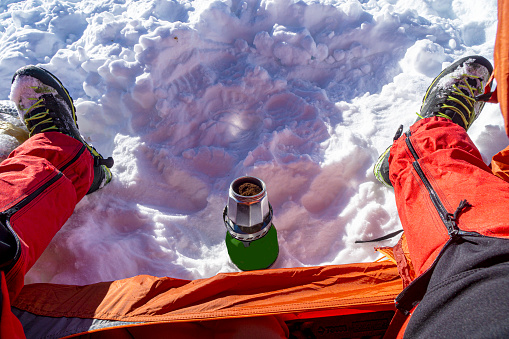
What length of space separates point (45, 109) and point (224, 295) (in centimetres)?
160

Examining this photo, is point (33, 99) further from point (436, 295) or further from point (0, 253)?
point (436, 295)

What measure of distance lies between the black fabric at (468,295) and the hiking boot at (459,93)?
→ 0.98 metres

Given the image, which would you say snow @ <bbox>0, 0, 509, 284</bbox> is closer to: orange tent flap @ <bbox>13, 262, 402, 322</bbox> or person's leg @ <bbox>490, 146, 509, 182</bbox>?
orange tent flap @ <bbox>13, 262, 402, 322</bbox>

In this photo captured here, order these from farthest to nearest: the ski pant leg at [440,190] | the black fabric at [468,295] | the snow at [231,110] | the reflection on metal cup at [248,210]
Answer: the snow at [231,110], the reflection on metal cup at [248,210], the ski pant leg at [440,190], the black fabric at [468,295]

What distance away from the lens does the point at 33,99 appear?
6.04 feet

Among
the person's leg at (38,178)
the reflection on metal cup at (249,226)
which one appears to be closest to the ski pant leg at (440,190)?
the reflection on metal cup at (249,226)

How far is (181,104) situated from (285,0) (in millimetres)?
1370

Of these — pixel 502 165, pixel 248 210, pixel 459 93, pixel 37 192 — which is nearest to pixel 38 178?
pixel 37 192

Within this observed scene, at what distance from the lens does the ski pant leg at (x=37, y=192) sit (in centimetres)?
102

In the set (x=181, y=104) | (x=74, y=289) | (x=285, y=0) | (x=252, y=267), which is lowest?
(x=252, y=267)

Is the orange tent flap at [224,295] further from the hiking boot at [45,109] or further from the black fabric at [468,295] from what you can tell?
the hiking boot at [45,109]

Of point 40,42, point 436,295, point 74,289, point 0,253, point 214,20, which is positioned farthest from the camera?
point 40,42

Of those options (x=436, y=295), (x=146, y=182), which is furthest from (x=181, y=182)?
(x=436, y=295)

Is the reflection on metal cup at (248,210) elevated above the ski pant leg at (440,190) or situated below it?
below
